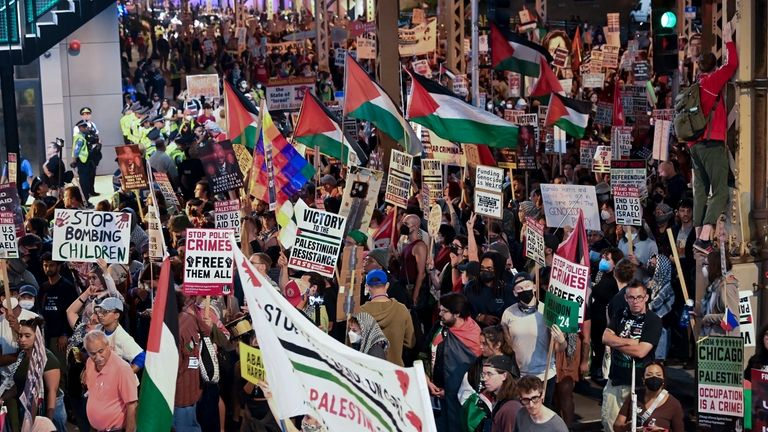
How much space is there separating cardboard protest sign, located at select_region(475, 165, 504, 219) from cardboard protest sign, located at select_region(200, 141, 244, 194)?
2.68 meters

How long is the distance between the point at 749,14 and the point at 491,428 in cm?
404

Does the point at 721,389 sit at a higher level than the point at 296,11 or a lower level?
lower

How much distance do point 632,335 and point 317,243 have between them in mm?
3108

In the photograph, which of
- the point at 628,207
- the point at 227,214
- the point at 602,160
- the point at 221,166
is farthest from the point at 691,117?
the point at 602,160

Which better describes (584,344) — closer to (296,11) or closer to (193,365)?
(193,365)

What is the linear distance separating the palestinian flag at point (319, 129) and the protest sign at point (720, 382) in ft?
27.1

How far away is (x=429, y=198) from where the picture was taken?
16391mm

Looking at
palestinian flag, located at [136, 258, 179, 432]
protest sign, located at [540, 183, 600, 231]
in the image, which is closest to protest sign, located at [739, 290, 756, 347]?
protest sign, located at [540, 183, 600, 231]

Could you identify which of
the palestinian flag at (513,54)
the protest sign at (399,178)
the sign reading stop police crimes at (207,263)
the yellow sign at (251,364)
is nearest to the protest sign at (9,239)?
the sign reading stop police crimes at (207,263)

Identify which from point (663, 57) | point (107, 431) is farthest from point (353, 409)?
point (663, 57)

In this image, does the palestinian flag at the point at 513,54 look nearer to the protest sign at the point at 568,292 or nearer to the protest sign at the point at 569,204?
the protest sign at the point at 569,204

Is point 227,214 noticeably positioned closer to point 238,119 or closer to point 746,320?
point 238,119

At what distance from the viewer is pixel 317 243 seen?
12.1m

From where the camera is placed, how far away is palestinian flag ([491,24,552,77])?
983 inches
